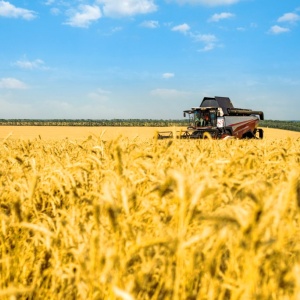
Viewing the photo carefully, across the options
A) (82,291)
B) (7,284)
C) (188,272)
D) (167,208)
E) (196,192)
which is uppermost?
(196,192)

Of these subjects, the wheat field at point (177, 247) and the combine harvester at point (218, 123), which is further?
the combine harvester at point (218, 123)

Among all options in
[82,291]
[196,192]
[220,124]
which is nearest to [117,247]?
[82,291]

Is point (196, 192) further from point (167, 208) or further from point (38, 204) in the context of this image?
point (38, 204)

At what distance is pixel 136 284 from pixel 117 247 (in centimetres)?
42

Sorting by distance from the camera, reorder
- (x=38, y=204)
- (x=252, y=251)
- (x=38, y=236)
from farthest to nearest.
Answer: (x=38, y=204)
(x=38, y=236)
(x=252, y=251)

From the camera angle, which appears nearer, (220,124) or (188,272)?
(188,272)

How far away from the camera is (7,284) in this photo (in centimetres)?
223

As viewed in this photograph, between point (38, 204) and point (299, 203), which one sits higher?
point (299, 203)

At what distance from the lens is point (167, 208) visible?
2311 mm

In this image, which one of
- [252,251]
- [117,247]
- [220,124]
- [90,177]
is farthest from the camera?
[220,124]

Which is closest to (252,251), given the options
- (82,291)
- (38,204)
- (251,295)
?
(251,295)

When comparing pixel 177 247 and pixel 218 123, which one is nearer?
pixel 177 247

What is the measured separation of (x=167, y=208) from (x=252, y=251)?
0.98 meters

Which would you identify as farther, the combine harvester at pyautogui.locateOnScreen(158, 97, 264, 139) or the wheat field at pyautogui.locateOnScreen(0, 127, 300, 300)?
the combine harvester at pyautogui.locateOnScreen(158, 97, 264, 139)
